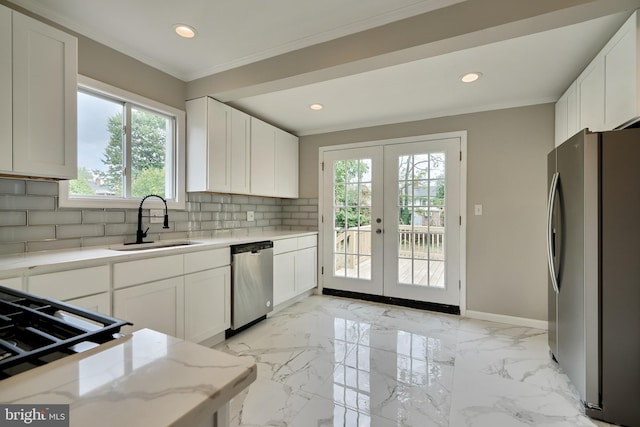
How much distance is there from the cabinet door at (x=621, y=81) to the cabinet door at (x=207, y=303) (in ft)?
9.69

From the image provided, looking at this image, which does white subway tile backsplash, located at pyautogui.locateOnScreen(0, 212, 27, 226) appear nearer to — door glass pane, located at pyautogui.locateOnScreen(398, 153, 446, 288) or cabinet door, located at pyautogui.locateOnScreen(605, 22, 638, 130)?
door glass pane, located at pyautogui.locateOnScreen(398, 153, 446, 288)

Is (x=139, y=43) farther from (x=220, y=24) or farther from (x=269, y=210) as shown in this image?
(x=269, y=210)

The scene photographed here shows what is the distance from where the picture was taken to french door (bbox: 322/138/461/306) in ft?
11.1

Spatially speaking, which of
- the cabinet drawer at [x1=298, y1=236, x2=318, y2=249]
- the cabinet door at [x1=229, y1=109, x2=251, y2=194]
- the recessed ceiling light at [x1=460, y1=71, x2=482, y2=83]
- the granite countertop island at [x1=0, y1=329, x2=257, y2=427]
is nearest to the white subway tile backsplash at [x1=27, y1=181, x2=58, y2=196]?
the cabinet door at [x1=229, y1=109, x2=251, y2=194]

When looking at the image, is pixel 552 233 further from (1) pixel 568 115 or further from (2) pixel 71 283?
(2) pixel 71 283

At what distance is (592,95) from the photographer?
7.10ft

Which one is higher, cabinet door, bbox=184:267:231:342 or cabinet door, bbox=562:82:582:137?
cabinet door, bbox=562:82:582:137

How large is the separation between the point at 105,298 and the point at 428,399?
80.1 inches

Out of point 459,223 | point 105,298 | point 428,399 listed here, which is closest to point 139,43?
point 105,298

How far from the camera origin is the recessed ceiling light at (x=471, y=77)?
249 cm

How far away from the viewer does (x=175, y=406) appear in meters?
0.42

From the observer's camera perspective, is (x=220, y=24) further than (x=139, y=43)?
No
